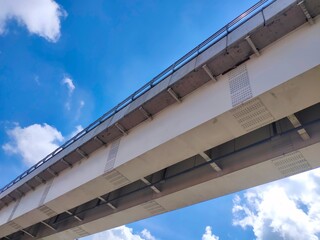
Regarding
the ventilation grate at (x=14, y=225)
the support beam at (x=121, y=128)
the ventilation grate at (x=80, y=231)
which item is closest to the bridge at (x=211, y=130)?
the support beam at (x=121, y=128)

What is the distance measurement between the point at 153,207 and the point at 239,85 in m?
5.65

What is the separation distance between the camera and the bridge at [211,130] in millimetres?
5828

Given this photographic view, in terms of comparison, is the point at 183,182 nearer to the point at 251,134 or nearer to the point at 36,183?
the point at 251,134

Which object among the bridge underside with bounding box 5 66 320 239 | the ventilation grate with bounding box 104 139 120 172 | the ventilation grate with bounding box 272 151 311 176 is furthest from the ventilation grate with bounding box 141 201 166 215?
the ventilation grate with bounding box 272 151 311 176

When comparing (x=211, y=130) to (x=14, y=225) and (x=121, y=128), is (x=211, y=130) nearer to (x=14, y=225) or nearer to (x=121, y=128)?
(x=121, y=128)

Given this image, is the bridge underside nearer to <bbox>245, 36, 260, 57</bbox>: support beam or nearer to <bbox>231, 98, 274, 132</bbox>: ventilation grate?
<bbox>231, 98, 274, 132</bbox>: ventilation grate

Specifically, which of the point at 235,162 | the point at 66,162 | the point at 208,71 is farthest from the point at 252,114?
the point at 66,162

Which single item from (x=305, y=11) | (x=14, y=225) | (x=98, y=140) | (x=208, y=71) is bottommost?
(x=14, y=225)

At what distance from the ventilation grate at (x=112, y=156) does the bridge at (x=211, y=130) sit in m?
0.05

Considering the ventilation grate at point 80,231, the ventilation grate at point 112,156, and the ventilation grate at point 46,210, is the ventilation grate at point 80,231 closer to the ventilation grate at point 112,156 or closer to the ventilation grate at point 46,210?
the ventilation grate at point 46,210

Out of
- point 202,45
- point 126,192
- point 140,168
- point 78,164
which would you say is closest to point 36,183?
point 78,164

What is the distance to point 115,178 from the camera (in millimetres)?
8820

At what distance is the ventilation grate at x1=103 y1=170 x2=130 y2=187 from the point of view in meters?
8.68

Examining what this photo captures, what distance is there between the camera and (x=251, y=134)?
7.96 m
